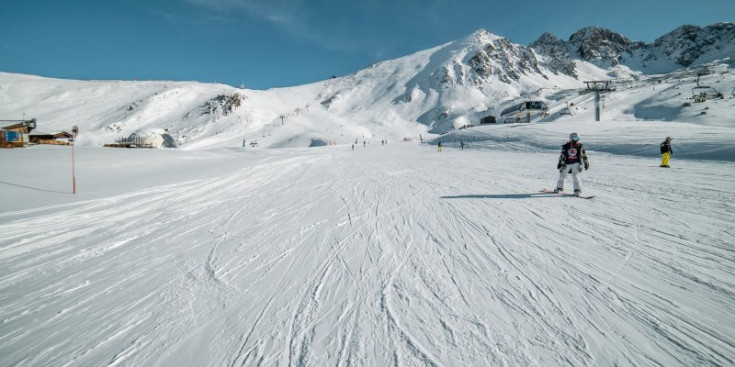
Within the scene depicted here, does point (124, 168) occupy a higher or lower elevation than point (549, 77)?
lower

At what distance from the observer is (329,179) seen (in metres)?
11.7

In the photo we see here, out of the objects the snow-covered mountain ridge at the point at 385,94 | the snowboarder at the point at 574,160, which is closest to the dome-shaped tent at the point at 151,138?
the snow-covered mountain ridge at the point at 385,94

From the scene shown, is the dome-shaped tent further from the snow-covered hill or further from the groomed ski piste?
the groomed ski piste

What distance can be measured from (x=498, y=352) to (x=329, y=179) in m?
10.0

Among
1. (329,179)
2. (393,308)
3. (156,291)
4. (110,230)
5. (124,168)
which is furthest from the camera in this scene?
(124,168)

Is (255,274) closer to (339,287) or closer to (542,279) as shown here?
(339,287)

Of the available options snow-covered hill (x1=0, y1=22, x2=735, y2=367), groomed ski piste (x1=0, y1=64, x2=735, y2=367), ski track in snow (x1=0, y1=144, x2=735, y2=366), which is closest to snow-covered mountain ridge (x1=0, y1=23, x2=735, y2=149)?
snow-covered hill (x1=0, y1=22, x2=735, y2=367)

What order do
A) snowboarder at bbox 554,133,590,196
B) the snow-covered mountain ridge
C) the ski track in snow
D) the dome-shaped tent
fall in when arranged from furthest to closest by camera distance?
1. the snow-covered mountain ridge
2. the dome-shaped tent
3. snowboarder at bbox 554,133,590,196
4. the ski track in snow

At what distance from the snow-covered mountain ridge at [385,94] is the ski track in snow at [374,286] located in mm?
56564

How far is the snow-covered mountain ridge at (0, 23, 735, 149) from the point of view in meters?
81.5

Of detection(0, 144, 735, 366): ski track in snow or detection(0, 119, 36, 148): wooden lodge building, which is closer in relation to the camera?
detection(0, 144, 735, 366): ski track in snow

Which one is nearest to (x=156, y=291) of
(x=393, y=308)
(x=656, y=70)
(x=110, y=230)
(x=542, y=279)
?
(x=393, y=308)

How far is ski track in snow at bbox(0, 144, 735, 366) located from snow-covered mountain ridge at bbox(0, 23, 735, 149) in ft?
186

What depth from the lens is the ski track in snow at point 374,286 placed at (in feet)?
7.43
